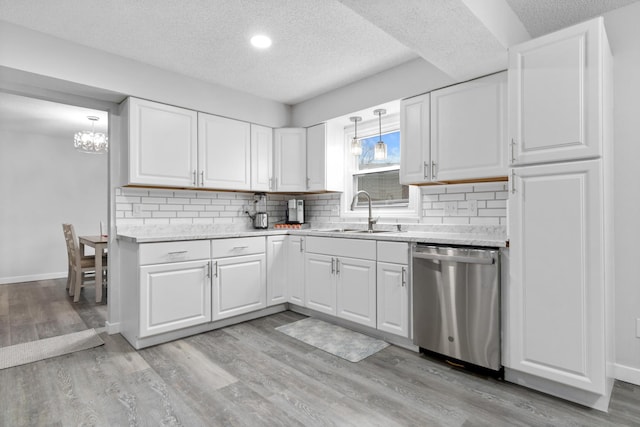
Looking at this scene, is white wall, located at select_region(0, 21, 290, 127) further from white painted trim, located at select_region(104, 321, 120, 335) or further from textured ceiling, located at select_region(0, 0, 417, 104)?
white painted trim, located at select_region(104, 321, 120, 335)

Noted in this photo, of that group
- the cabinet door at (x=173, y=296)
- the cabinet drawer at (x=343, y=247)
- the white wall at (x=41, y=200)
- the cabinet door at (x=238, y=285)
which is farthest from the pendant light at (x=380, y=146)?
the white wall at (x=41, y=200)

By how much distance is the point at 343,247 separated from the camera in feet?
10.3

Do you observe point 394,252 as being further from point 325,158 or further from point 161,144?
point 161,144

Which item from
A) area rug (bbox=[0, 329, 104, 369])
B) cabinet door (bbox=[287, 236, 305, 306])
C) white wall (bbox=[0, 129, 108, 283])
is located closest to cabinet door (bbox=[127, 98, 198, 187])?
cabinet door (bbox=[287, 236, 305, 306])

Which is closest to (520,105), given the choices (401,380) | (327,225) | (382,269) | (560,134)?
(560,134)

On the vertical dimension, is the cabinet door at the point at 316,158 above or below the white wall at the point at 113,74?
below

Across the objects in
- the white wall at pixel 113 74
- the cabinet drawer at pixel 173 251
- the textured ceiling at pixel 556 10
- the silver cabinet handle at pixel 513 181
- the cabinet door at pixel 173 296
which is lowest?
the cabinet door at pixel 173 296

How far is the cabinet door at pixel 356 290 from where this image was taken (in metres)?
2.90

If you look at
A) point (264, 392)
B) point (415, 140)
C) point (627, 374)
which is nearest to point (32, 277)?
point (264, 392)

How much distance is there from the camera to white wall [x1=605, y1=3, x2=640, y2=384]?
2.21 m

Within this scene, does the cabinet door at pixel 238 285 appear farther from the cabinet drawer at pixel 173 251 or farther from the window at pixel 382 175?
the window at pixel 382 175

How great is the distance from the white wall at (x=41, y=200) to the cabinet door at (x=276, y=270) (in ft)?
14.8

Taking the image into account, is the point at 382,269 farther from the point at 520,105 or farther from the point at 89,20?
the point at 89,20

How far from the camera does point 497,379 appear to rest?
222 cm
